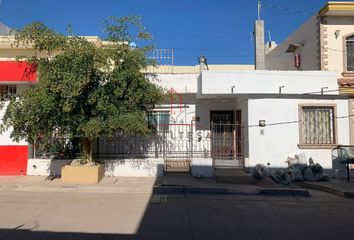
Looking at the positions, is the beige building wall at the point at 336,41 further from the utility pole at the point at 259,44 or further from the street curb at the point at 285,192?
the street curb at the point at 285,192

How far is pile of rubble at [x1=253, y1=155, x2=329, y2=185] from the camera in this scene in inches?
596

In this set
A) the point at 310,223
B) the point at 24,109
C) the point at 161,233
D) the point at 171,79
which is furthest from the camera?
the point at 171,79

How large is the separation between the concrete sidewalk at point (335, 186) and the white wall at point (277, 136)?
1343 millimetres

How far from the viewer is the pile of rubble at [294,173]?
49.6ft

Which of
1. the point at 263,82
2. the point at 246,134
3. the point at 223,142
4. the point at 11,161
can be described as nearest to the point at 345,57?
the point at 263,82

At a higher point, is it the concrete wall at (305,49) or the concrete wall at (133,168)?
the concrete wall at (305,49)

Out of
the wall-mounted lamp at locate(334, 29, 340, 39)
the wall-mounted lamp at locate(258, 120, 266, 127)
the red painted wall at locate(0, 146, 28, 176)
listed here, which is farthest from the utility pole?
the red painted wall at locate(0, 146, 28, 176)

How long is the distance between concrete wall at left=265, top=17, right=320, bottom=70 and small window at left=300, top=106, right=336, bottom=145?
325cm

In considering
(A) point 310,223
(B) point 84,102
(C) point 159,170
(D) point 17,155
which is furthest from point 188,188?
(D) point 17,155

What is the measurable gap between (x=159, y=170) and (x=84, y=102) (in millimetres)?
4124

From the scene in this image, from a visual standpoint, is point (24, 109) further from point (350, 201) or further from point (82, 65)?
point (350, 201)

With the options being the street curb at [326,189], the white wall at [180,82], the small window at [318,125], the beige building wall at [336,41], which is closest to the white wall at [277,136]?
the small window at [318,125]

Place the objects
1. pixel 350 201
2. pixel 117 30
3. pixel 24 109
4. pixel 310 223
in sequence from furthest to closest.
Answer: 1. pixel 117 30
2. pixel 24 109
3. pixel 350 201
4. pixel 310 223

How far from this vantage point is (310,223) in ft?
28.3
